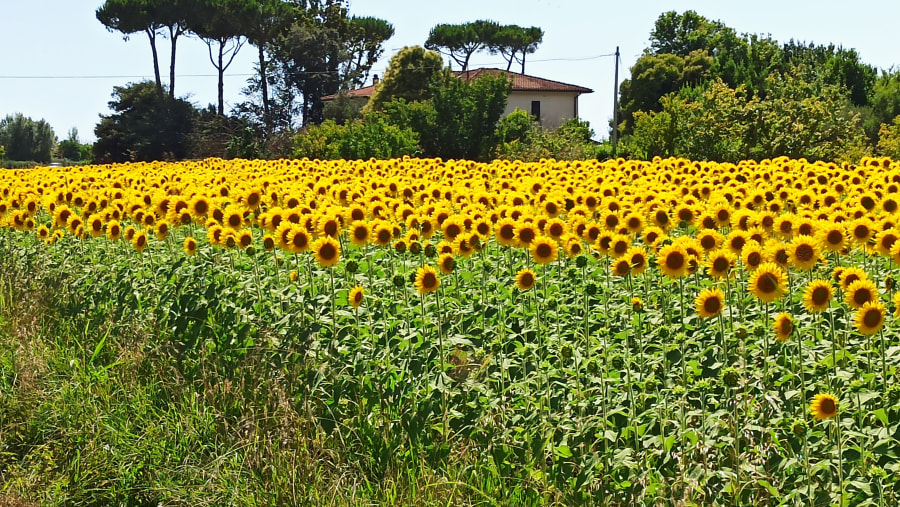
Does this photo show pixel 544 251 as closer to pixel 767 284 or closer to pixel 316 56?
pixel 767 284

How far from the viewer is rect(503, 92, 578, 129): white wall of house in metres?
53.4

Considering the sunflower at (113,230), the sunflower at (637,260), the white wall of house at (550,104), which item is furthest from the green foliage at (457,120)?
the white wall of house at (550,104)

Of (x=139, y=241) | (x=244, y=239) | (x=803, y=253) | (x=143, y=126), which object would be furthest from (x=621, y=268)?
(x=143, y=126)

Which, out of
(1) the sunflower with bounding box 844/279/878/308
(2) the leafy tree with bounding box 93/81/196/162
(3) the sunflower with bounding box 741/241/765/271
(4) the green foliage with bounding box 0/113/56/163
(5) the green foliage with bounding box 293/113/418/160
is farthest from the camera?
(4) the green foliage with bounding box 0/113/56/163

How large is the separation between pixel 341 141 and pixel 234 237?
17936 mm

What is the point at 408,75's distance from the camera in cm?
4016

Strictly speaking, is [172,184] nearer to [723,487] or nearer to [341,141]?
[723,487]

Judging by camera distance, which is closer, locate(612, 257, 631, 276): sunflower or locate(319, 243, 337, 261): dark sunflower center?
locate(612, 257, 631, 276): sunflower

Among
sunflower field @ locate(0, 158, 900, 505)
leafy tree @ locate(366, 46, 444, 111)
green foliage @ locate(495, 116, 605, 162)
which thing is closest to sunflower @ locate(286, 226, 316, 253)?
sunflower field @ locate(0, 158, 900, 505)

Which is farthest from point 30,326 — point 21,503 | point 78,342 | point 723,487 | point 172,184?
point 723,487

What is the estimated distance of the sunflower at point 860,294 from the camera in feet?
12.3

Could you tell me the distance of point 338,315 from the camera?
5273 millimetres

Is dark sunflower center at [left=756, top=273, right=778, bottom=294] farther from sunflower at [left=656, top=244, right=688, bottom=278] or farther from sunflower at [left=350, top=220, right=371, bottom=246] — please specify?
sunflower at [left=350, top=220, right=371, bottom=246]

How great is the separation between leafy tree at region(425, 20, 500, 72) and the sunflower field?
5524cm
